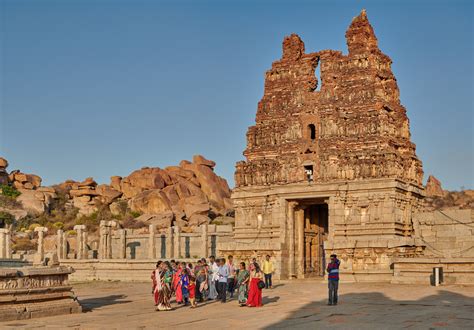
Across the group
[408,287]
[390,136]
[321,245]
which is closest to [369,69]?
[390,136]

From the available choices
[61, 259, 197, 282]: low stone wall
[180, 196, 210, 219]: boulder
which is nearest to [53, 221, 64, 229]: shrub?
[180, 196, 210, 219]: boulder

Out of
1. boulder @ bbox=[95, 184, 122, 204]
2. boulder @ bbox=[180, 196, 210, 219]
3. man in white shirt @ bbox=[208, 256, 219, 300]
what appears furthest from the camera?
boulder @ bbox=[95, 184, 122, 204]

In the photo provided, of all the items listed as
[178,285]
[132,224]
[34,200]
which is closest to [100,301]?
[178,285]

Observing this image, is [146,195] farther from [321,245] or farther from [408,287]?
[408,287]

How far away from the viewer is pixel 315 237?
1437 inches

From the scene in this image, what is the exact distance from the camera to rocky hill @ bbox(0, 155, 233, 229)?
66750mm

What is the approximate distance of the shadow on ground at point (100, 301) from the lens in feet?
71.5

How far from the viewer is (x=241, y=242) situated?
35000 mm

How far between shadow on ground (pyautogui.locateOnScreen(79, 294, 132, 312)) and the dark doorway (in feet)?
39.3

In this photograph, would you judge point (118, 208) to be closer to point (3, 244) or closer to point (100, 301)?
point (3, 244)

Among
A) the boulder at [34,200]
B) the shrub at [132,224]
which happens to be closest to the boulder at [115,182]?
the boulder at [34,200]

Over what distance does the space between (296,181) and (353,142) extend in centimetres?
329

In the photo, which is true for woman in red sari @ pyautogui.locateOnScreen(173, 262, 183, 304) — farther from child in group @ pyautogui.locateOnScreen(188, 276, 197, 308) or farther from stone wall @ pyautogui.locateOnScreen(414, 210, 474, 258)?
stone wall @ pyautogui.locateOnScreen(414, 210, 474, 258)

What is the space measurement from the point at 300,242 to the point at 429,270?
29.0ft
